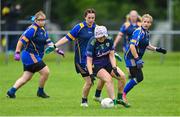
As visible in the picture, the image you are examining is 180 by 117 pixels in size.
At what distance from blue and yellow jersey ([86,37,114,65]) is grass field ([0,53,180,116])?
0.97 metres

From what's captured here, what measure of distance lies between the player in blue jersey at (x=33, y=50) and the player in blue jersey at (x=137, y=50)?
2.29 meters

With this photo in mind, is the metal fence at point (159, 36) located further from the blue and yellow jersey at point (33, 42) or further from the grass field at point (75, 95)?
the blue and yellow jersey at point (33, 42)

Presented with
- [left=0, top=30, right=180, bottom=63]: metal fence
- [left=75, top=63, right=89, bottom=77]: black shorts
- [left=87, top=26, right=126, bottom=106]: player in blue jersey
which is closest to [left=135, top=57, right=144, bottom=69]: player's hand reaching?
[left=87, top=26, right=126, bottom=106]: player in blue jersey

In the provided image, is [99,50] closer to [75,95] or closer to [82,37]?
[82,37]

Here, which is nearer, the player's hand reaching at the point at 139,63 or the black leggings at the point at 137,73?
the player's hand reaching at the point at 139,63

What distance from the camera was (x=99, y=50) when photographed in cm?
1627

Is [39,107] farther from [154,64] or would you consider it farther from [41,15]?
[154,64]

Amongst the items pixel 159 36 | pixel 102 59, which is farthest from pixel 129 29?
pixel 159 36

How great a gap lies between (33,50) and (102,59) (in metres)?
2.89

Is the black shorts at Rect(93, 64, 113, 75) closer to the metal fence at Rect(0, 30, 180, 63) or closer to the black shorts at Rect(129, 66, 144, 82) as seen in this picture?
the black shorts at Rect(129, 66, 144, 82)

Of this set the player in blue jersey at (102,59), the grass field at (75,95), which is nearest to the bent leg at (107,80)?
the player in blue jersey at (102,59)

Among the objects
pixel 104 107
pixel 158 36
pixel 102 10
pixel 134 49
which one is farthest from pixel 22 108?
pixel 102 10

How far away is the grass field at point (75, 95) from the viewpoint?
1572 cm

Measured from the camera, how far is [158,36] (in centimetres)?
3303
